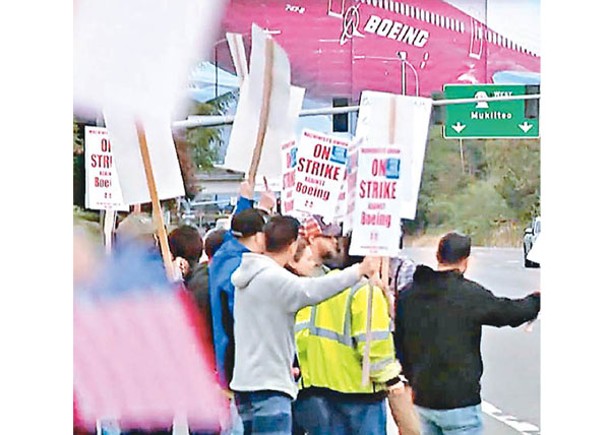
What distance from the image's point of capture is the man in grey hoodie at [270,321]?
12.3ft

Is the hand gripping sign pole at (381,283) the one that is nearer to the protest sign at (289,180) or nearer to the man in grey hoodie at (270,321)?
the man in grey hoodie at (270,321)

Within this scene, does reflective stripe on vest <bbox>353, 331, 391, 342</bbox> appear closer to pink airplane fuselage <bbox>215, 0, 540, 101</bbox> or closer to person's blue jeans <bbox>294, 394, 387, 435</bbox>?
person's blue jeans <bbox>294, 394, 387, 435</bbox>

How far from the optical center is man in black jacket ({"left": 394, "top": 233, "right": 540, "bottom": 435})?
12.3 ft

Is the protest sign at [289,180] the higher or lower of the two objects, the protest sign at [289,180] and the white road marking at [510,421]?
the higher

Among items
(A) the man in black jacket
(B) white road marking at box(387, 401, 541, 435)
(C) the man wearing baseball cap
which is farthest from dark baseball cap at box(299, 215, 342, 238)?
(B) white road marking at box(387, 401, 541, 435)

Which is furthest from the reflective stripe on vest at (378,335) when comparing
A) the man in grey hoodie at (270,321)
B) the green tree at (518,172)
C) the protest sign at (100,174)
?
the protest sign at (100,174)

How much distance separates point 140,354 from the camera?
3859mm

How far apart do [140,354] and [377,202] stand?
87cm

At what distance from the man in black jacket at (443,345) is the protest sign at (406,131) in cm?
23

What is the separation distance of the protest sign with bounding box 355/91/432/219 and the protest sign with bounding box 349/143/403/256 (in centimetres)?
2

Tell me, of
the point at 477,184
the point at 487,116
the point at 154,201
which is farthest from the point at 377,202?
the point at 154,201
